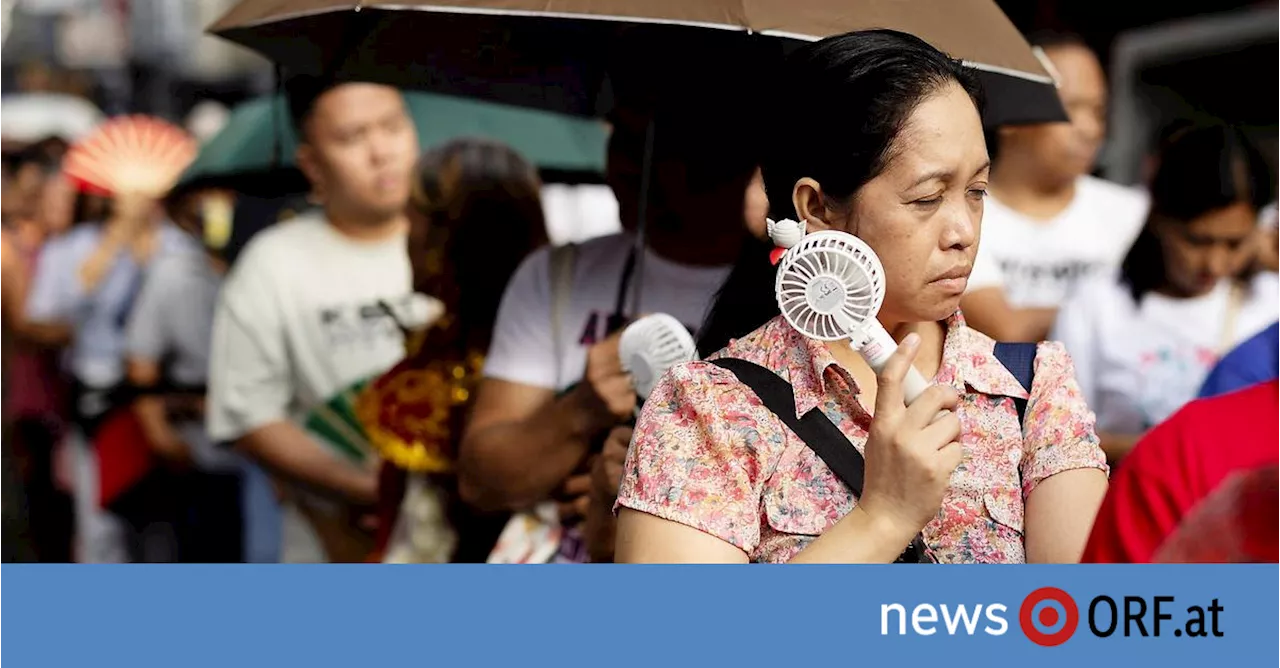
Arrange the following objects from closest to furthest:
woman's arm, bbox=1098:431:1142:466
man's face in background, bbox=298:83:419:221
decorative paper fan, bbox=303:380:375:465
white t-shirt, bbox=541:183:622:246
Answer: woman's arm, bbox=1098:431:1142:466 < decorative paper fan, bbox=303:380:375:465 < man's face in background, bbox=298:83:419:221 < white t-shirt, bbox=541:183:622:246

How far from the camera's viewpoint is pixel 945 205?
7.72ft

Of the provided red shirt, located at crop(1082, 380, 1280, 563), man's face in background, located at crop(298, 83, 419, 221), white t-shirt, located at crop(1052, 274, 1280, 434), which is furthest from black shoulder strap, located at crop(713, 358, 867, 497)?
man's face in background, located at crop(298, 83, 419, 221)

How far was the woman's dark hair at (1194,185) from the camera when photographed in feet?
15.6

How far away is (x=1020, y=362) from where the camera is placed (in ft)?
8.14

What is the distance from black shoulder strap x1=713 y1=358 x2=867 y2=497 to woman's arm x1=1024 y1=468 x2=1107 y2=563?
0.93 feet

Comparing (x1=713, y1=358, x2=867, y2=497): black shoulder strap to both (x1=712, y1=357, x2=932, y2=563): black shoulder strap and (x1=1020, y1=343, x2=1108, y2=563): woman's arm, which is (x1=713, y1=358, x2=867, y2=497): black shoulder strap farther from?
(x1=1020, y1=343, x2=1108, y2=563): woman's arm

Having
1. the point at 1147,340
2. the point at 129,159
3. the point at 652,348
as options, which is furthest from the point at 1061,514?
the point at 129,159

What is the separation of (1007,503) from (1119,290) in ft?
9.01

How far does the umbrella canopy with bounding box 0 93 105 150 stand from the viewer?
1016 centimetres

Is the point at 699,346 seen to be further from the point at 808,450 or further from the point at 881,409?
the point at 881,409

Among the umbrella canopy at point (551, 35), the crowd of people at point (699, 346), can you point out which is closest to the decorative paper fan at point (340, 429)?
the crowd of people at point (699, 346)

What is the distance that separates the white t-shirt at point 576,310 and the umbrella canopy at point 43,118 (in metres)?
6.37
